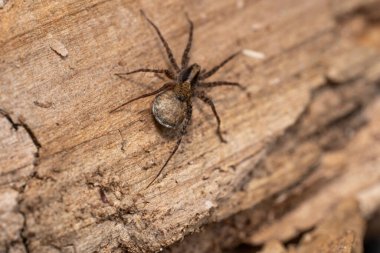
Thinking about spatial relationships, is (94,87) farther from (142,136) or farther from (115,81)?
(142,136)

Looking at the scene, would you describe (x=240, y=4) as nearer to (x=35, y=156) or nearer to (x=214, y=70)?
(x=214, y=70)

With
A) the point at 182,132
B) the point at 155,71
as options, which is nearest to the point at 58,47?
the point at 155,71

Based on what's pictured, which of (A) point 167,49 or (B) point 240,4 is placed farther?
(B) point 240,4

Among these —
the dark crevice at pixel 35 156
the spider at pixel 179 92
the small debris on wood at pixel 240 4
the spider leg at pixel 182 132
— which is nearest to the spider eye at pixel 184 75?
the spider at pixel 179 92

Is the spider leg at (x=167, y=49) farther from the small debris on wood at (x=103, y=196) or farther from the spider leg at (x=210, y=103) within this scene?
the small debris on wood at (x=103, y=196)

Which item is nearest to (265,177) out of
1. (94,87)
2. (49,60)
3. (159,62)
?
(159,62)

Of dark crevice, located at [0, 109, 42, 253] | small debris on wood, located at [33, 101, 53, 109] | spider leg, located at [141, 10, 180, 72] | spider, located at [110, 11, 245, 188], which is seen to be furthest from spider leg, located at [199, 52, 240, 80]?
dark crevice, located at [0, 109, 42, 253]
